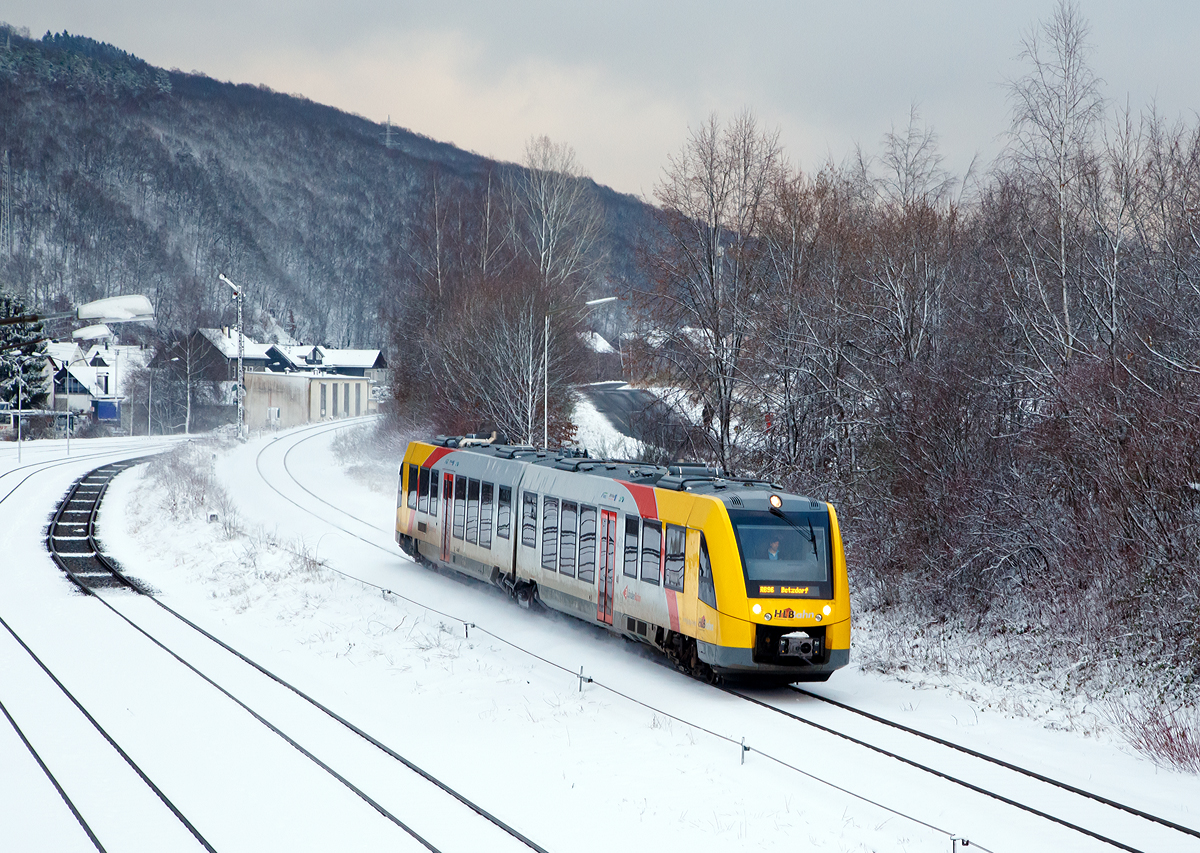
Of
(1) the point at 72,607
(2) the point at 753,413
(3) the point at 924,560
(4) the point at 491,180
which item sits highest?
(4) the point at 491,180

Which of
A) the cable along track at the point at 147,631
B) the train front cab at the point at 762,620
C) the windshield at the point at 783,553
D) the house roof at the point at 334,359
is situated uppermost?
the house roof at the point at 334,359

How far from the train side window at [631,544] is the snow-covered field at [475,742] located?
1426 mm

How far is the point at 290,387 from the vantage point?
296ft

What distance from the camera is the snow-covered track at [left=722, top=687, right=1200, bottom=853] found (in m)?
9.03

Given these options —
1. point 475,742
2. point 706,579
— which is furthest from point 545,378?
point 475,742

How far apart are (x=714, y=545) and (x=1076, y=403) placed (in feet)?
20.7

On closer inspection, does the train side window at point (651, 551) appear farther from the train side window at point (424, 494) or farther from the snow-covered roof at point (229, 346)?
the snow-covered roof at point (229, 346)

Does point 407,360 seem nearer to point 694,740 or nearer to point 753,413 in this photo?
point 753,413

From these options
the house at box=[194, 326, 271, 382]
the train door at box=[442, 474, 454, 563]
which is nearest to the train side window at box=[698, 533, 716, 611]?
the train door at box=[442, 474, 454, 563]

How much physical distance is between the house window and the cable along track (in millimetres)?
5442

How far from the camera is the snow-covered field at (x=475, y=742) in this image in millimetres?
9328

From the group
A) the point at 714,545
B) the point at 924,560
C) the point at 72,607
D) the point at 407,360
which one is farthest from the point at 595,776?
the point at 407,360

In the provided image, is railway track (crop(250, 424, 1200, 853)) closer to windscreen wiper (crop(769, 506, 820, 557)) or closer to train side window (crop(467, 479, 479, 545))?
windscreen wiper (crop(769, 506, 820, 557))

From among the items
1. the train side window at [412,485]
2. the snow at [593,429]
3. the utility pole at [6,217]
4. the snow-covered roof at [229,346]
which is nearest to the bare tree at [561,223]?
the snow at [593,429]
